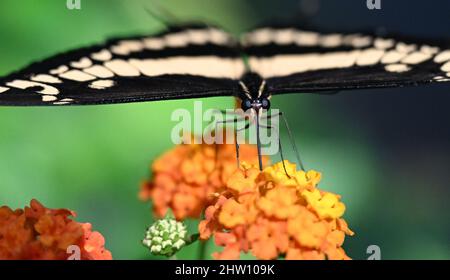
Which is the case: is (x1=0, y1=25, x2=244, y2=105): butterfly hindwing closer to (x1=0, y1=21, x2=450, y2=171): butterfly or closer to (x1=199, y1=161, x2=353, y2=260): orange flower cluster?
(x1=0, y1=21, x2=450, y2=171): butterfly

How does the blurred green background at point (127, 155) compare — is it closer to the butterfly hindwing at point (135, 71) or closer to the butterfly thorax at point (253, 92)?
the butterfly thorax at point (253, 92)

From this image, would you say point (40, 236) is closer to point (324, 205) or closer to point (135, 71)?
point (135, 71)

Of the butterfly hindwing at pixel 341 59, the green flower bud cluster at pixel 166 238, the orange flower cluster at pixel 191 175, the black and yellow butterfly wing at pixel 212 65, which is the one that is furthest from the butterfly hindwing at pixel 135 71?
the green flower bud cluster at pixel 166 238

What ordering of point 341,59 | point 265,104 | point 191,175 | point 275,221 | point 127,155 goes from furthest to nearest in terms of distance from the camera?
point 127,155 → point 191,175 → point 265,104 → point 341,59 → point 275,221

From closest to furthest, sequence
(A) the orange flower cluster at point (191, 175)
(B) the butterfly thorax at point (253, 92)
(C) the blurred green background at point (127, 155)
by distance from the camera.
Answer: (B) the butterfly thorax at point (253, 92) < (A) the orange flower cluster at point (191, 175) < (C) the blurred green background at point (127, 155)

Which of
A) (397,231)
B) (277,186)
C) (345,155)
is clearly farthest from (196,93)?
(397,231)

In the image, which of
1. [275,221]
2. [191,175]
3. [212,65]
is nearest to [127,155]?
[191,175]
